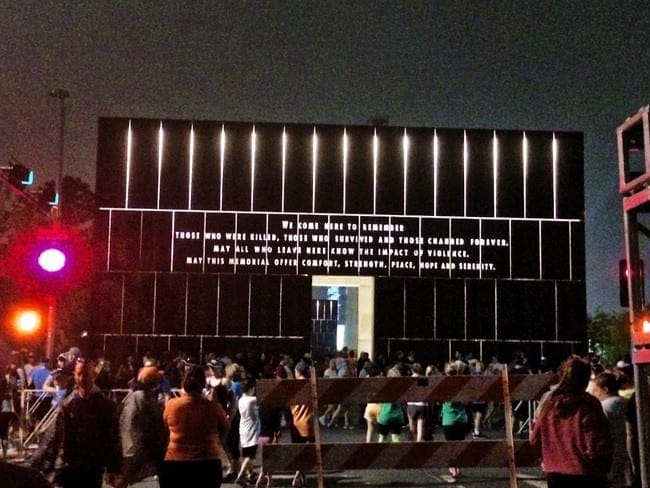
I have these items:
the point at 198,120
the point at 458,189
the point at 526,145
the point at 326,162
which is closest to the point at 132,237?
the point at 198,120

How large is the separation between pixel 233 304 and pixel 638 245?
21.9 metres

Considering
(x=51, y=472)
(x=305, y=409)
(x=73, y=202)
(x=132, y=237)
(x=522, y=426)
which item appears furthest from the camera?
(x=73, y=202)

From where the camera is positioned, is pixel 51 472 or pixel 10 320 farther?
pixel 10 320

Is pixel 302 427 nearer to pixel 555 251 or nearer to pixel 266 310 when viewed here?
pixel 266 310

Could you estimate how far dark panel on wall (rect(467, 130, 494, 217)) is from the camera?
28219 millimetres

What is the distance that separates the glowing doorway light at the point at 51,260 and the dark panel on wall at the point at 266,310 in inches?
833

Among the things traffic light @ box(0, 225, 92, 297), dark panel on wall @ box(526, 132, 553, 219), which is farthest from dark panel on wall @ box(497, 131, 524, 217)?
traffic light @ box(0, 225, 92, 297)

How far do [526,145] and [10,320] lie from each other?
23.7m

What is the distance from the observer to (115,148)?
27.9 metres

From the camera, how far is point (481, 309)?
27.9 metres

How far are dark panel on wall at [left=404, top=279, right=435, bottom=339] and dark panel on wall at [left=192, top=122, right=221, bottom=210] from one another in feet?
21.1

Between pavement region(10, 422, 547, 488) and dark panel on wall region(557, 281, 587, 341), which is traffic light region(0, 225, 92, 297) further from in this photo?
dark panel on wall region(557, 281, 587, 341)

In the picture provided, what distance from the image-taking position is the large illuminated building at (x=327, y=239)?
89.9ft

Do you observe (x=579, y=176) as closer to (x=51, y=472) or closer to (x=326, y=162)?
(x=326, y=162)
